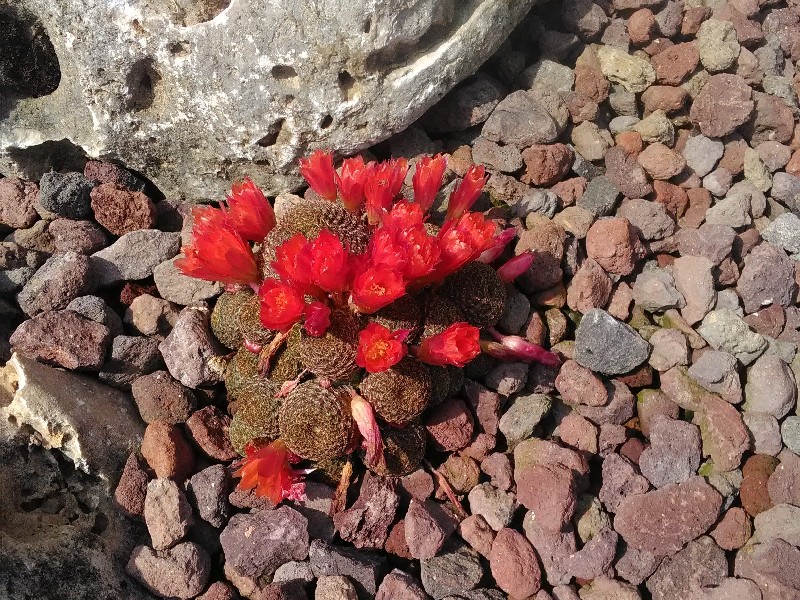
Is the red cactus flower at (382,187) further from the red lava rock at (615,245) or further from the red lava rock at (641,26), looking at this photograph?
the red lava rock at (641,26)

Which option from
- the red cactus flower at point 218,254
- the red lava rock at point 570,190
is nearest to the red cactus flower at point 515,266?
the red lava rock at point 570,190

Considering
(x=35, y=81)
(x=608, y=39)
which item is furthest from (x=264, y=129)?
(x=608, y=39)

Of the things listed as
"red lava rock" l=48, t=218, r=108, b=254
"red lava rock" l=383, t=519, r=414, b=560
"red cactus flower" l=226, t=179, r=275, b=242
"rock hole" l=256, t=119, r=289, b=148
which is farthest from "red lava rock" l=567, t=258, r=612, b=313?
"red lava rock" l=48, t=218, r=108, b=254

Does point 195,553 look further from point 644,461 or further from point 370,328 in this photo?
point 644,461

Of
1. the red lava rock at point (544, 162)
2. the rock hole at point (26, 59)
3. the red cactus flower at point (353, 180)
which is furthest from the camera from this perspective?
the red lava rock at point (544, 162)

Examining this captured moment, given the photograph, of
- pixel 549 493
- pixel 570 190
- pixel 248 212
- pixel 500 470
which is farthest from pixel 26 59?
pixel 549 493
